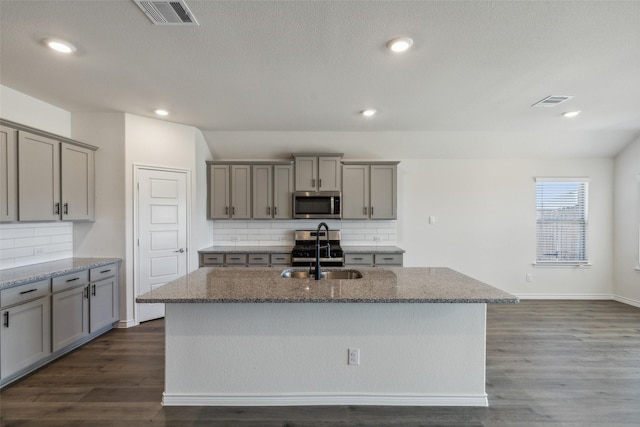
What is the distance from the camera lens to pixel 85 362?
2.79 m

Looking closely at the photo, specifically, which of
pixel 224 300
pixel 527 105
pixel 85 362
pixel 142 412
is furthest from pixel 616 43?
pixel 85 362

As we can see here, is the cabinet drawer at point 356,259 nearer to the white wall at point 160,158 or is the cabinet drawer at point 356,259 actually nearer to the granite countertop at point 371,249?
the granite countertop at point 371,249

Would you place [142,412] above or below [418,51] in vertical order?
below

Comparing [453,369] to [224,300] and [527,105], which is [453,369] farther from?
[527,105]

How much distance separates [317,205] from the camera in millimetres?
4586

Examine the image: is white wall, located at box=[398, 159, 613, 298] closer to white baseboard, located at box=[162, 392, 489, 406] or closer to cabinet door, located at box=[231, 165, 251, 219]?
cabinet door, located at box=[231, 165, 251, 219]

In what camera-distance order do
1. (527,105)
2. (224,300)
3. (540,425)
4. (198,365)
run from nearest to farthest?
1. (224,300)
2. (540,425)
3. (198,365)
4. (527,105)

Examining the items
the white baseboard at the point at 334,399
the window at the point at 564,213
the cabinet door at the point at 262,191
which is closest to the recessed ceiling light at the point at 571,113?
the window at the point at 564,213

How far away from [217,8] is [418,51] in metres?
1.43

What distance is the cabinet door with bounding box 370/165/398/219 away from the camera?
4.62 meters

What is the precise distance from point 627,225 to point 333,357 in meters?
5.41

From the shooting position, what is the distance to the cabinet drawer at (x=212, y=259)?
4316 mm

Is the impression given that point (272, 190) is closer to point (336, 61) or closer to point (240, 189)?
point (240, 189)

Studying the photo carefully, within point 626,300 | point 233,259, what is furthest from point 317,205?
point 626,300
